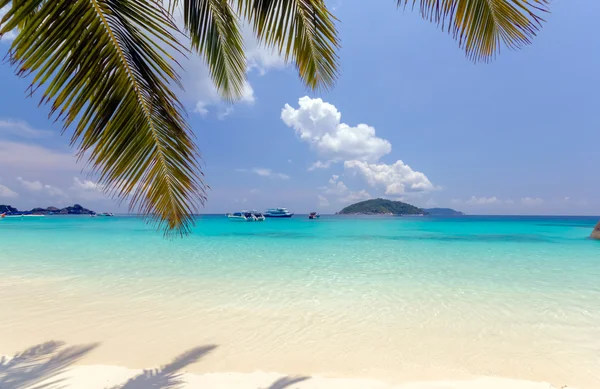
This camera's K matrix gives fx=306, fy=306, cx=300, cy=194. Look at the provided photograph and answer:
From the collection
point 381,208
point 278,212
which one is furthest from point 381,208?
point 278,212

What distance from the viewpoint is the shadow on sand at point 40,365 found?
A: 11.2ft

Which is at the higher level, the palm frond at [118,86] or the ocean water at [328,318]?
the palm frond at [118,86]

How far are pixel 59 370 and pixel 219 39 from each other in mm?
4685

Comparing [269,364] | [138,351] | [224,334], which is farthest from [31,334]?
[269,364]

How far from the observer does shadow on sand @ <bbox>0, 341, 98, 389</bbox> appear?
3410 mm

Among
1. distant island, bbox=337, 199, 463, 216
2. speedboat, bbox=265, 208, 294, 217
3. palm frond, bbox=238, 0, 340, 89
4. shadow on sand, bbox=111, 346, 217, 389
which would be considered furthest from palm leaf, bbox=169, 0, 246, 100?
distant island, bbox=337, 199, 463, 216

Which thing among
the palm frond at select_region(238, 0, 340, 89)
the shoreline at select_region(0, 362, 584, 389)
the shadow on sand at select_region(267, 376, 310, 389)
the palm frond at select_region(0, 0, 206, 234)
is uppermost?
the palm frond at select_region(238, 0, 340, 89)

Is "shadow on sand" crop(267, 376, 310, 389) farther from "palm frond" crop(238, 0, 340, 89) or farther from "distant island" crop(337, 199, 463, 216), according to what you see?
"distant island" crop(337, 199, 463, 216)

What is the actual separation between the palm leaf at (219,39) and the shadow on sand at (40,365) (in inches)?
168

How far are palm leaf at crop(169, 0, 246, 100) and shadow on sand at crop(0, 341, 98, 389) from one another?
14.0 ft

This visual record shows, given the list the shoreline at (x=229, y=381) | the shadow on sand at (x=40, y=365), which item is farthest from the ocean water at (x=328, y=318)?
the shadow on sand at (x=40, y=365)

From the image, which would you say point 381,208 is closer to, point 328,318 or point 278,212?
point 278,212

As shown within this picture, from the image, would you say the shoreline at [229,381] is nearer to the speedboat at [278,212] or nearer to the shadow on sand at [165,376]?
the shadow on sand at [165,376]

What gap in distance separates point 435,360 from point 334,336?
4.84 feet
